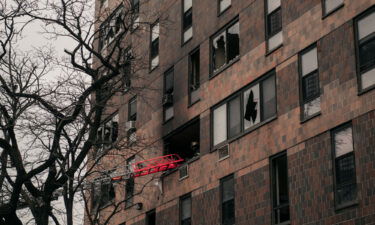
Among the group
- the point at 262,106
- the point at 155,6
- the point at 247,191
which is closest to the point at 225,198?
the point at 247,191

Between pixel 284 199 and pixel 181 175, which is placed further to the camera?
pixel 181 175

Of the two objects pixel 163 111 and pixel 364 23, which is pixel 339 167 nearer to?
pixel 364 23

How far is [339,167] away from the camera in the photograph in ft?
71.7

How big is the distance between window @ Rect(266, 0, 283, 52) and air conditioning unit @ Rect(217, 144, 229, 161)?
3896 mm

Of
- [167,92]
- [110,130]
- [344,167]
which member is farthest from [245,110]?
[110,130]

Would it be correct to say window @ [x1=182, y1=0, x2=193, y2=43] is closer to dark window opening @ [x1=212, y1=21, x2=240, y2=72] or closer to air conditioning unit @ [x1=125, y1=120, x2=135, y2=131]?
dark window opening @ [x1=212, y1=21, x2=240, y2=72]

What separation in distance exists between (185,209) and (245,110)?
17.4ft

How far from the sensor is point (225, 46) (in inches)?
1165

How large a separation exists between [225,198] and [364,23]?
855cm

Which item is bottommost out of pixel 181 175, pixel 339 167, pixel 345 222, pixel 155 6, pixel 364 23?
pixel 345 222

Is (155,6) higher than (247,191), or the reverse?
(155,6)

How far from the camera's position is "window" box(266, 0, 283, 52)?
2617 cm

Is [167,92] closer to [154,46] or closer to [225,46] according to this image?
[154,46]

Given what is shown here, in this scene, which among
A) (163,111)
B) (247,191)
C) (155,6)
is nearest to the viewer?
(247,191)
